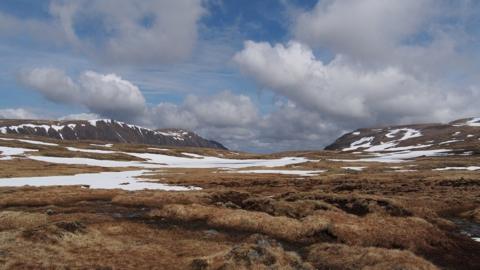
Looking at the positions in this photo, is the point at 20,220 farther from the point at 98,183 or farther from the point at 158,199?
the point at 98,183

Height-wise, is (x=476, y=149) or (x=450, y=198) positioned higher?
(x=476, y=149)

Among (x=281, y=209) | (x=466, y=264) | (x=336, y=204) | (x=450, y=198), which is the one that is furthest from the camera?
(x=450, y=198)

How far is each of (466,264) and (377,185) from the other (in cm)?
4763

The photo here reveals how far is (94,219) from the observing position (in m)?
35.0

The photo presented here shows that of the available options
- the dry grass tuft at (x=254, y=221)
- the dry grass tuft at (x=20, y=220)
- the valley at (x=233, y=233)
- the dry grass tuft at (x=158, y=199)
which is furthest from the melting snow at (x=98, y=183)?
the dry grass tuft at (x=20, y=220)

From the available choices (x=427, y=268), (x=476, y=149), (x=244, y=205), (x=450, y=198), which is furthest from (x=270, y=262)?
(x=476, y=149)

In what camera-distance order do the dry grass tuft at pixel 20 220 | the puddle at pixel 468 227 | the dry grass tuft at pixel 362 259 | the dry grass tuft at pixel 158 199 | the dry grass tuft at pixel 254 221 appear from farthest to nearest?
the dry grass tuft at pixel 158 199 < the puddle at pixel 468 227 < the dry grass tuft at pixel 254 221 < the dry grass tuft at pixel 20 220 < the dry grass tuft at pixel 362 259

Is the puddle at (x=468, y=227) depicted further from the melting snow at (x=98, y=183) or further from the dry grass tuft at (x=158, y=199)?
the melting snow at (x=98, y=183)

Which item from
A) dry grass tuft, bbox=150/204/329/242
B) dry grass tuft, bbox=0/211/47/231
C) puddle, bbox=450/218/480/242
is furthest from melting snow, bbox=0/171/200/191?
puddle, bbox=450/218/480/242

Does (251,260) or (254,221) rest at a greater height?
(254,221)

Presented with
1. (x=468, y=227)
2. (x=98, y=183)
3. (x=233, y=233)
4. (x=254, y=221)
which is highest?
(x=98, y=183)

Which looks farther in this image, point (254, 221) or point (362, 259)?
point (254, 221)

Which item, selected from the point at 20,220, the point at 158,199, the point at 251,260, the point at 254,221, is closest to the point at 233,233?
the point at 254,221

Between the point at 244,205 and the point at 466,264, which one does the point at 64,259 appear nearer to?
the point at 466,264
